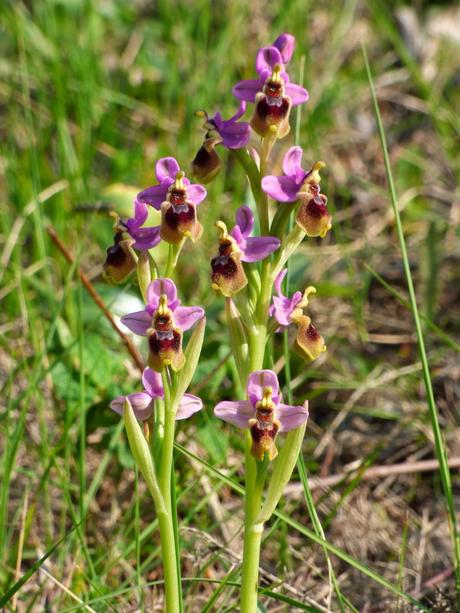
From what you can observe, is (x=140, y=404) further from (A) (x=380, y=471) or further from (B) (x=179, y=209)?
(A) (x=380, y=471)

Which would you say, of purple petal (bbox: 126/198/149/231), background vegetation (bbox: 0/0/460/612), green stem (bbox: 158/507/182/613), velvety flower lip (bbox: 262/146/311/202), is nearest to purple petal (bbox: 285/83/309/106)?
velvety flower lip (bbox: 262/146/311/202)

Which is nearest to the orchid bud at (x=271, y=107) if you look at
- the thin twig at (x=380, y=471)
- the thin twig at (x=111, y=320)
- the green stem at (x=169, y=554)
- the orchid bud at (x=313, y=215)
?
the orchid bud at (x=313, y=215)

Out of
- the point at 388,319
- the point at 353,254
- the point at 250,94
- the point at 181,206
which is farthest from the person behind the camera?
the point at 353,254

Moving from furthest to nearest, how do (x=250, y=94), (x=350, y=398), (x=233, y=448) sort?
(x=350, y=398)
(x=233, y=448)
(x=250, y=94)

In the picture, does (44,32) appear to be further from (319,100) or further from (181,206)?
(181,206)

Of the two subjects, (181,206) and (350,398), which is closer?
(181,206)

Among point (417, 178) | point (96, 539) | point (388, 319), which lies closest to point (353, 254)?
point (388, 319)

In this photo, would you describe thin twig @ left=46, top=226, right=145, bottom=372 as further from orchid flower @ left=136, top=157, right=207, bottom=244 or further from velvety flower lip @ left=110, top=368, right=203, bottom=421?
orchid flower @ left=136, top=157, right=207, bottom=244
